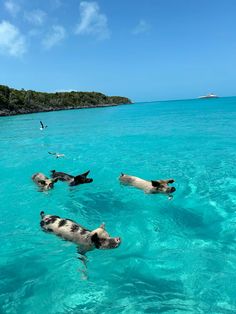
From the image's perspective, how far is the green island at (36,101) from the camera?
130125 mm

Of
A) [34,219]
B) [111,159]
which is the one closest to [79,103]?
[111,159]

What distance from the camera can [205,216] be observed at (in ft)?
44.4

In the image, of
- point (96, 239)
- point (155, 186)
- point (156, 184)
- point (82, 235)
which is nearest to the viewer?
point (96, 239)

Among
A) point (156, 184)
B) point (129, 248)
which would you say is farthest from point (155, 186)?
point (129, 248)

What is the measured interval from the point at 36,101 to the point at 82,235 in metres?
148

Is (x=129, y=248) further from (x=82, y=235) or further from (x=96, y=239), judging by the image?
(x=82, y=235)

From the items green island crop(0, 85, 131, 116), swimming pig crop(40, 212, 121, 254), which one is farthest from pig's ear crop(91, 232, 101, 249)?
green island crop(0, 85, 131, 116)

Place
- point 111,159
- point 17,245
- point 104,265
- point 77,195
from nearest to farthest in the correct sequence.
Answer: point 104,265 → point 17,245 → point 77,195 → point 111,159

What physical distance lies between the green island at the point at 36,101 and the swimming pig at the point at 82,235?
117753mm

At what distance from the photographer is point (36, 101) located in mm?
151000

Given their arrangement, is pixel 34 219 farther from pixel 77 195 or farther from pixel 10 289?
pixel 10 289

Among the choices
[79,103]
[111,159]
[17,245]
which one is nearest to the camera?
[17,245]

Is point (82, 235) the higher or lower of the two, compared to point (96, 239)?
lower

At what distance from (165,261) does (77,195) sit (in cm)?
761
